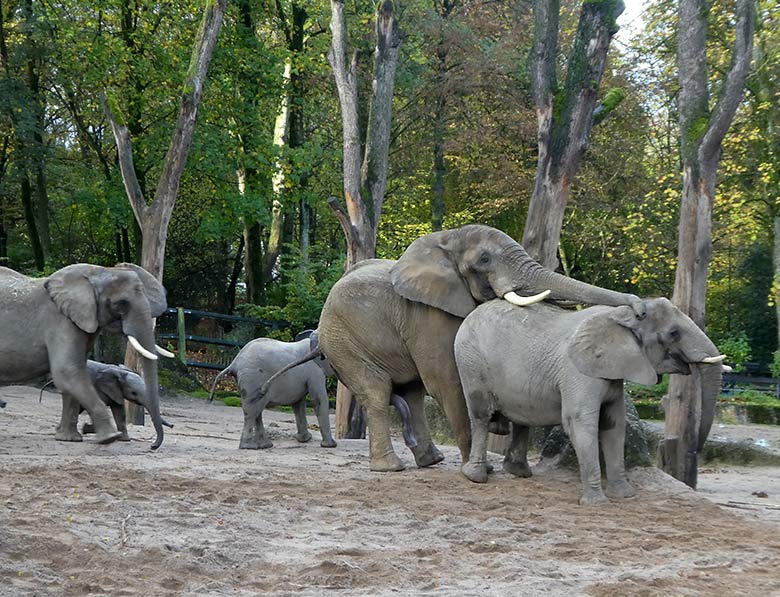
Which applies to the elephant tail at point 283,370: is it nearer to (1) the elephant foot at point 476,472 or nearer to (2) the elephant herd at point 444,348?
(2) the elephant herd at point 444,348

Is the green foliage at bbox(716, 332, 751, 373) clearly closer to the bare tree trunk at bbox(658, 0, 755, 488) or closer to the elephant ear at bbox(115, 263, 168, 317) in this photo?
the bare tree trunk at bbox(658, 0, 755, 488)

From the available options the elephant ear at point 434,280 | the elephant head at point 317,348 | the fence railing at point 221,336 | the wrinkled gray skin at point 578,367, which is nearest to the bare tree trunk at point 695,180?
the wrinkled gray skin at point 578,367

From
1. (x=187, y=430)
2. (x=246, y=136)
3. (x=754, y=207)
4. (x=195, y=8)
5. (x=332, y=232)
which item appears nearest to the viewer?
(x=187, y=430)

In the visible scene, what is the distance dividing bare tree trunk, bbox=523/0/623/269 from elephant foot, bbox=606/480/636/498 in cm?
484

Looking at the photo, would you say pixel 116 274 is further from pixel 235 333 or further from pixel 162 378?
pixel 235 333

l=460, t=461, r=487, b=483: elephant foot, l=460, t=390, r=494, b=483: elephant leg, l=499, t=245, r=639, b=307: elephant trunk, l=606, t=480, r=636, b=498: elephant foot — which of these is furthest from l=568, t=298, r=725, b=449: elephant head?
l=460, t=461, r=487, b=483: elephant foot

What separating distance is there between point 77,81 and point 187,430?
1440 cm

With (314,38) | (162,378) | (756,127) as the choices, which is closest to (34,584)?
(162,378)

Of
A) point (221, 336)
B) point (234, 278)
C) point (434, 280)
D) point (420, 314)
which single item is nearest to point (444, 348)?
point (420, 314)

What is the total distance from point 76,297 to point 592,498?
20.2 feet

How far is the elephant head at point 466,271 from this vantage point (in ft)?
35.0

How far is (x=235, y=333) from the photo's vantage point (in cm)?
2825

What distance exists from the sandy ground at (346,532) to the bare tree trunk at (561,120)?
12.8ft

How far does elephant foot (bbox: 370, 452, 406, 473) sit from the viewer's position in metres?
11.3
